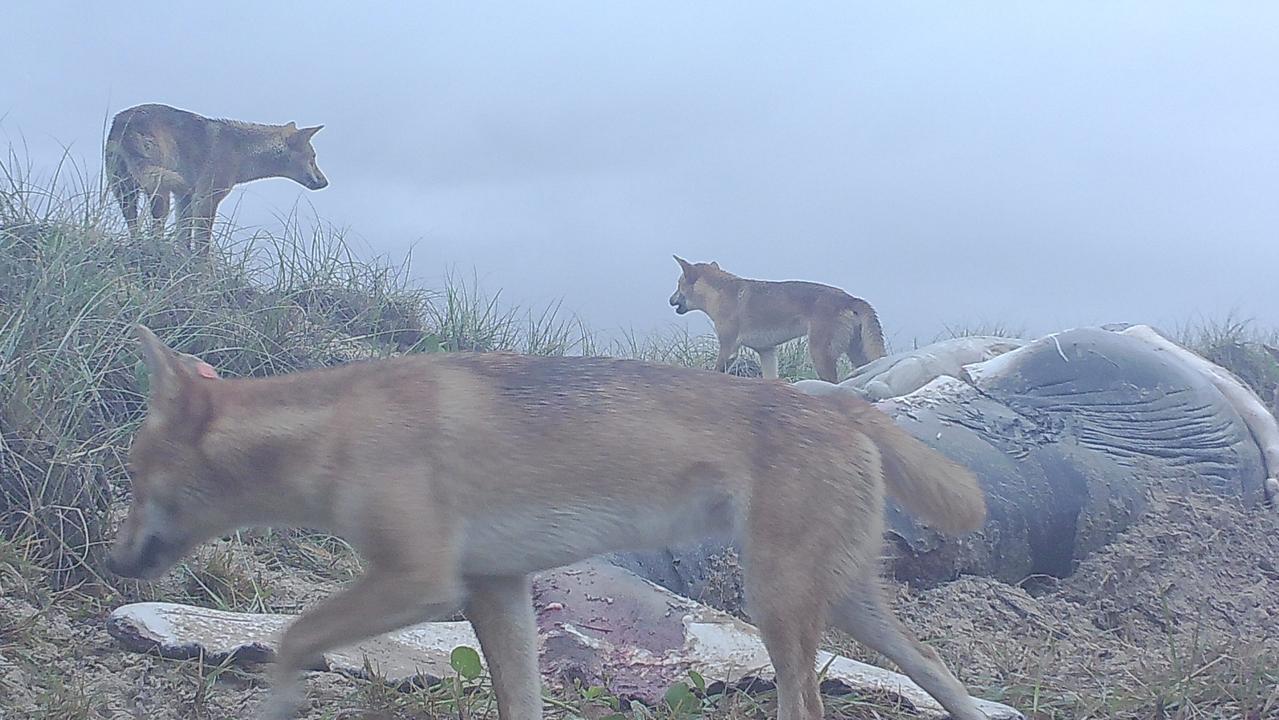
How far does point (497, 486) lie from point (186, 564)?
6.33ft

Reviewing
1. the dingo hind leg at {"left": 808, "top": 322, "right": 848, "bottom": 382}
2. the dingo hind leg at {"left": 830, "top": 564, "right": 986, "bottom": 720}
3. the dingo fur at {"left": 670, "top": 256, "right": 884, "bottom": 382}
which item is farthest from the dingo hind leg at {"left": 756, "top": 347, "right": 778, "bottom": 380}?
the dingo hind leg at {"left": 830, "top": 564, "right": 986, "bottom": 720}

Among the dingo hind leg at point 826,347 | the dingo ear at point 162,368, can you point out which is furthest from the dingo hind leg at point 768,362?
the dingo ear at point 162,368

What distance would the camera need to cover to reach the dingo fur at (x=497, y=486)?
3.14 metres

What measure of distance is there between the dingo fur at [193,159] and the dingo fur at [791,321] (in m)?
4.58

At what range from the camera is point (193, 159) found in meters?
11.4

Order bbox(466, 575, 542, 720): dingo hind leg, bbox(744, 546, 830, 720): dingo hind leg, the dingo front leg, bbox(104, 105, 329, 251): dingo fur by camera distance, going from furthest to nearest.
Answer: bbox(104, 105, 329, 251): dingo fur → bbox(466, 575, 542, 720): dingo hind leg → bbox(744, 546, 830, 720): dingo hind leg → the dingo front leg

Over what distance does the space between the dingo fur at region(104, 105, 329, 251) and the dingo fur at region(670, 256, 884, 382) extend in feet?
15.0

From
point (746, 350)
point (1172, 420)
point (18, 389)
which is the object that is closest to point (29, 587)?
point (18, 389)

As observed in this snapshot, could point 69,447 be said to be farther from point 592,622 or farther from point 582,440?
point 582,440

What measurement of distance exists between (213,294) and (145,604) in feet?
8.77

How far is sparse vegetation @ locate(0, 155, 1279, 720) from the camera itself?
3881 mm

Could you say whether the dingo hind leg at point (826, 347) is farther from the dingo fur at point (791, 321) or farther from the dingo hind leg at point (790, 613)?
the dingo hind leg at point (790, 613)

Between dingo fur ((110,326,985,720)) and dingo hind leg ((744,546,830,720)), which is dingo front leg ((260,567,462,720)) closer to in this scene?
dingo fur ((110,326,985,720))

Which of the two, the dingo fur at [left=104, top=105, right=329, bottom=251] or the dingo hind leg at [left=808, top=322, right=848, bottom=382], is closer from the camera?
the dingo fur at [left=104, top=105, right=329, bottom=251]
